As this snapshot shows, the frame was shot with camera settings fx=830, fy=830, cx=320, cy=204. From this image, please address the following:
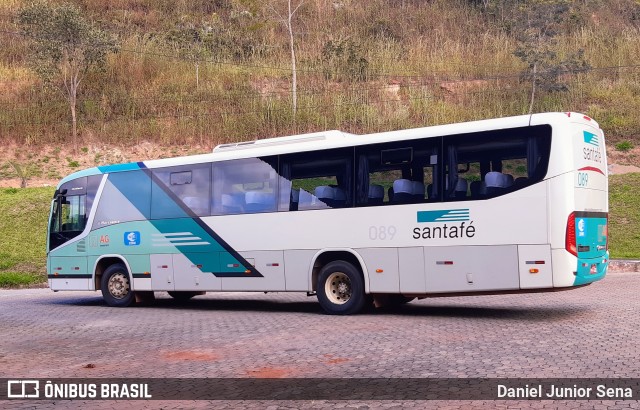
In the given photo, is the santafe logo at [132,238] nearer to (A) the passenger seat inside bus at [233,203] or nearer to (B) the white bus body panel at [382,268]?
(A) the passenger seat inside bus at [233,203]

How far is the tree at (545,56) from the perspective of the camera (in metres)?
47.9

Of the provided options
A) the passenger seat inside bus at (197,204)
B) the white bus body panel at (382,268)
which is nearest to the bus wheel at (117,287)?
the passenger seat inside bus at (197,204)

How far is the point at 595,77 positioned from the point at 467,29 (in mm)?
17176

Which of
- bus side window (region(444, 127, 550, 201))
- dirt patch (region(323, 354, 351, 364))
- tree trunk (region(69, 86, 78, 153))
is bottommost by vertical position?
dirt patch (region(323, 354, 351, 364))

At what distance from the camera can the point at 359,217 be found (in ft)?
48.3

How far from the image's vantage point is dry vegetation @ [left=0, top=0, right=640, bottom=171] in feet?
151

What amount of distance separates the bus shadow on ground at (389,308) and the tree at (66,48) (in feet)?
95.3

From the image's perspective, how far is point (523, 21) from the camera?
60312 mm

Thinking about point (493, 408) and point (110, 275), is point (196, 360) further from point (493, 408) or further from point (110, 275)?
point (110, 275)

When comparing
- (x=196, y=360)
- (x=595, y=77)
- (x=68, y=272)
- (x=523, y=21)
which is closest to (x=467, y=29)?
(x=523, y=21)

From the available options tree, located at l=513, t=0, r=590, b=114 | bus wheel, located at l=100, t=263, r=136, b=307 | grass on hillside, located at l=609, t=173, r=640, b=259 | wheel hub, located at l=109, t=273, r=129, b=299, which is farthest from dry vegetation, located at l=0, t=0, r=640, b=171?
wheel hub, located at l=109, t=273, r=129, b=299

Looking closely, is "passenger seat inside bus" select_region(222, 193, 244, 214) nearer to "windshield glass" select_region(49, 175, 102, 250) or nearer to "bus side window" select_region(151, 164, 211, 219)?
"bus side window" select_region(151, 164, 211, 219)

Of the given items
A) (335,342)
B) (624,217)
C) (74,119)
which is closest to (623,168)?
(624,217)

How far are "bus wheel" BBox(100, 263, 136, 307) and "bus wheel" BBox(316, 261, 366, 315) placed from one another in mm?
5165
